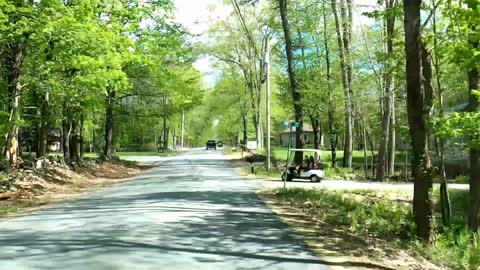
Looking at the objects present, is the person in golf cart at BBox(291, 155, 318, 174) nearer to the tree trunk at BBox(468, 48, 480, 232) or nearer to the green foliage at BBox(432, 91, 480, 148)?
the tree trunk at BBox(468, 48, 480, 232)

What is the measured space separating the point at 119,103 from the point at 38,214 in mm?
28958

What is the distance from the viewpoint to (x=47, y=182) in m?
25.4

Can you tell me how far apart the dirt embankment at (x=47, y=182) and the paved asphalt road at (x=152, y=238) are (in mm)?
3105

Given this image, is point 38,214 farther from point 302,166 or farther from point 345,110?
point 345,110

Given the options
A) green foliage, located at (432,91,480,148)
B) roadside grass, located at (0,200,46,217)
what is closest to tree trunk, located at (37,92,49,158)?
roadside grass, located at (0,200,46,217)

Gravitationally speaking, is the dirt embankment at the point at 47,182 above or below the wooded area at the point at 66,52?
below

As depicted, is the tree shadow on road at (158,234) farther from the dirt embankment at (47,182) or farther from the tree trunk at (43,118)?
the tree trunk at (43,118)

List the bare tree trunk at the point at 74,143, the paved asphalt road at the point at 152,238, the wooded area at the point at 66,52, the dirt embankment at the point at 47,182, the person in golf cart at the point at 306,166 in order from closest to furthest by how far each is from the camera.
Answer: the paved asphalt road at the point at 152,238
the wooded area at the point at 66,52
the dirt embankment at the point at 47,182
the person in golf cart at the point at 306,166
the bare tree trunk at the point at 74,143

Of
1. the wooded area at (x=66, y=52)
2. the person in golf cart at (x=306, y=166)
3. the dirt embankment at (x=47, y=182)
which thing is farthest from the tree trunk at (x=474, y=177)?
the person in golf cart at (x=306, y=166)

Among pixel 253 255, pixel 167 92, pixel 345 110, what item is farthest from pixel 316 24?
pixel 253 255

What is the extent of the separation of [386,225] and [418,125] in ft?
9.70

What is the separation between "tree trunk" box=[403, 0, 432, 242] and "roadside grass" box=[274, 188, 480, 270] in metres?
0.53

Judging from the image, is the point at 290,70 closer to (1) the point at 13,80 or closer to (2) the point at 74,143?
(2) the point at 74,143

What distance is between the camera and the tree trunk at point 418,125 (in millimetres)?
11023
